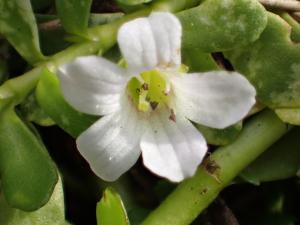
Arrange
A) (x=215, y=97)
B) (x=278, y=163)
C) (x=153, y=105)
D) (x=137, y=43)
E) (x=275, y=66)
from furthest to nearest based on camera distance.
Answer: (x=278, y=163), (x=275, y=66), (x=153, y=105), (x=215, y=97), (x=137, y=43)

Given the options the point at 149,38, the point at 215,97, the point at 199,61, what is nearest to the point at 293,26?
the point at 199,61

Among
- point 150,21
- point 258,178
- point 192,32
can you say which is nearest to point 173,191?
point 258,178

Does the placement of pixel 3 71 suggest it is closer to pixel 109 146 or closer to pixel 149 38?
pixel 109 146

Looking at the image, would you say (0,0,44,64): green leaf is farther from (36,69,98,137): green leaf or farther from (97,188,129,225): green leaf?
(97,188,129,225): green leaf

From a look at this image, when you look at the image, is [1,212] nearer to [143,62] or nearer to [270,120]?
[143,62]

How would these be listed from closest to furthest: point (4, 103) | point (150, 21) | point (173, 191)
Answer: point (150, 21) → point (4, 103) → point (173, 191)

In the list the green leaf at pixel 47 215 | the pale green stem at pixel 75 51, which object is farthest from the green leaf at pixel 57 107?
the green leaf at pixel 47 215

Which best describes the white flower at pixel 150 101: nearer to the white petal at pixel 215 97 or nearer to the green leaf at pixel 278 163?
the white petal at pixel 215 97
